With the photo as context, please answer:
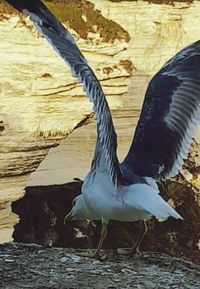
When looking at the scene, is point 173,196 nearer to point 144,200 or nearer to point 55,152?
point 55,152

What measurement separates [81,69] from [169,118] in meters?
0.30

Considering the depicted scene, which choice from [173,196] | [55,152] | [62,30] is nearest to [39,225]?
[55,152]

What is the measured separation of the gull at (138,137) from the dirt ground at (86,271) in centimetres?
6

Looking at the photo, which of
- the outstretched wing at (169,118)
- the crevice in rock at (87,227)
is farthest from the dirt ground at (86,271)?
the crevice in rock at (87,227)

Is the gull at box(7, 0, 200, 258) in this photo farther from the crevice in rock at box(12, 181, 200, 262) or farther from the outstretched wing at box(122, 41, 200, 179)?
the crevice in rock at box(12, 181, 200, 262)

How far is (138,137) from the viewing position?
5.67 ft

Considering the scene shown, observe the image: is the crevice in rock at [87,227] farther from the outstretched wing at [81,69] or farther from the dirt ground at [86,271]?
the outstretched wing at [81,69]

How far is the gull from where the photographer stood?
1.49 m

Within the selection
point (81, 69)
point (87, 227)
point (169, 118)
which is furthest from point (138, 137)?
point (87, 227)

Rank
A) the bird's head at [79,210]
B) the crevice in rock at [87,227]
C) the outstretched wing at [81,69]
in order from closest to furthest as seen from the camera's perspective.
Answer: the outstretched wing at [81,69] → the bird's head at [79,210] → the crevice in rock at [87,227]

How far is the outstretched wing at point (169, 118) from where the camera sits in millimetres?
1727

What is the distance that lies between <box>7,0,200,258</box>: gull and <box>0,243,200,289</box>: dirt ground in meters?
0.06

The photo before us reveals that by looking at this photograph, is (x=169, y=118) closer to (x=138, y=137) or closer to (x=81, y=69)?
(x=138, y=137)

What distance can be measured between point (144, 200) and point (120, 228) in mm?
1332
